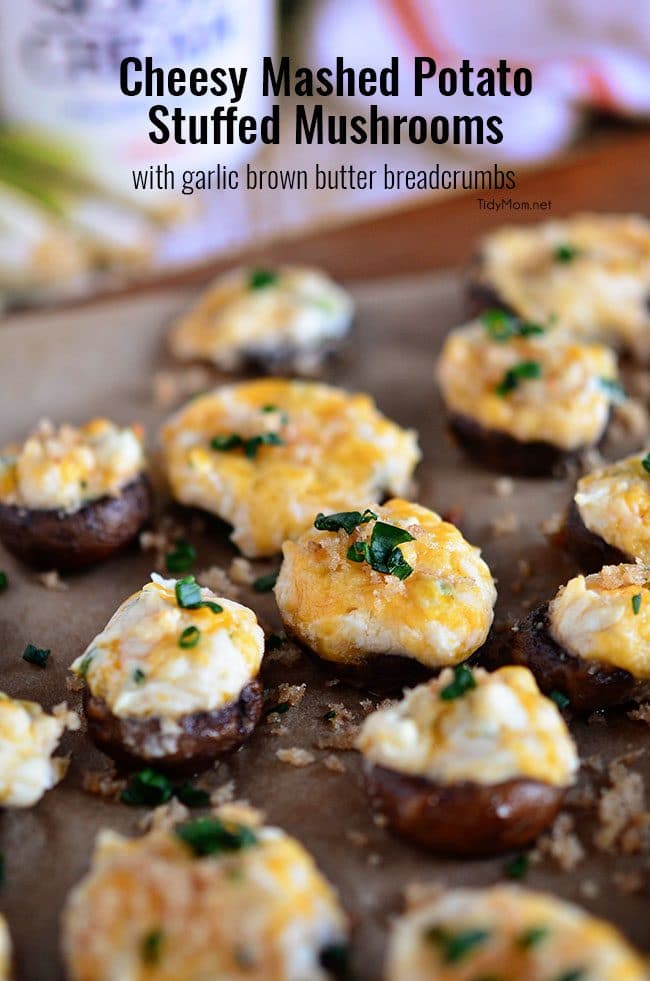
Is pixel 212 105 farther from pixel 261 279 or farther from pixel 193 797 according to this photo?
pixel 193 797

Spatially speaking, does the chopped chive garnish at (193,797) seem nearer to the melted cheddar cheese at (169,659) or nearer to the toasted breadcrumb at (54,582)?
the melted cheddar cheese at (169,659)

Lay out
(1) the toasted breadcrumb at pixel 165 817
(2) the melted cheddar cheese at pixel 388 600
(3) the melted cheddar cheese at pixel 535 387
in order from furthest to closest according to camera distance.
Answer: (3) the melted cheddar cheese at pixel 535 387, (2) the melted cheddar cheese at pixel 388 600, (1) the toasted breadcrumb at pixel 165 817

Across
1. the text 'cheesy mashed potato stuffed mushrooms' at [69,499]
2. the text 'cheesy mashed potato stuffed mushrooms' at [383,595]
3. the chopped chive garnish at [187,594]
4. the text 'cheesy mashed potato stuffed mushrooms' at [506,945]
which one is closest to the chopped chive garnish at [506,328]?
the text 'cheesy mashed potato stuffed mushrooms' at [383,595]

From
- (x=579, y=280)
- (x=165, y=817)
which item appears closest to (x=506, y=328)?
(x=579, y=280)

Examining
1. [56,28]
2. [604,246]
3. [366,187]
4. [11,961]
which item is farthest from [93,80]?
[11,961]

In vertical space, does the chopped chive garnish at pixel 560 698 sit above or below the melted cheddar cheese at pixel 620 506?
below

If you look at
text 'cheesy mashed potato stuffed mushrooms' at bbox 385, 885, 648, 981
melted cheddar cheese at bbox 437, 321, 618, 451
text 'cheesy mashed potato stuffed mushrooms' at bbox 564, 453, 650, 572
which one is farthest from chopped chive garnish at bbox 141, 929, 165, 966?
melted cheddar cheese at bbox 437, 321, 618, 451
